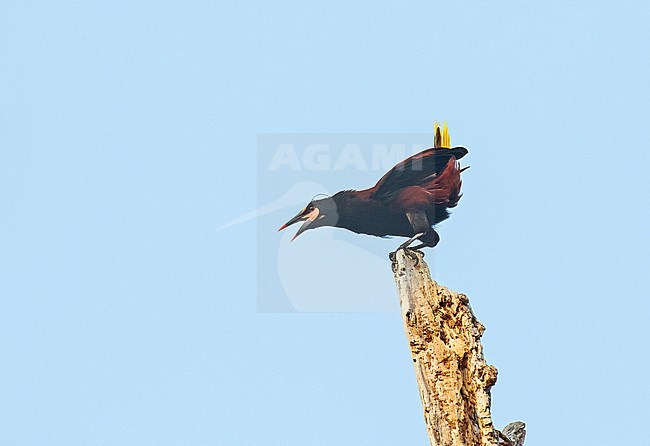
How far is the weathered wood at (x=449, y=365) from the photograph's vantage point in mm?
6426

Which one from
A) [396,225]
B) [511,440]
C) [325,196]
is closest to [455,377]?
[511,440]

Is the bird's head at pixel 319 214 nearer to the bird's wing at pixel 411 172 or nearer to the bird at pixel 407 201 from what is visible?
the bird at pixel 407 201

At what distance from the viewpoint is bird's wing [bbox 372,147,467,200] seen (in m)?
7.07

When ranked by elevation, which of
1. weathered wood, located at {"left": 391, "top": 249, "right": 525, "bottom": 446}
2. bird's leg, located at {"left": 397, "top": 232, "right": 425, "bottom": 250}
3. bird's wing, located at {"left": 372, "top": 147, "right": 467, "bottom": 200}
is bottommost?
weathered wood, located at {"left": 391, "top": 249, "right": 525, "bottom": 446}

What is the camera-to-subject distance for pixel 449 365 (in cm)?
650

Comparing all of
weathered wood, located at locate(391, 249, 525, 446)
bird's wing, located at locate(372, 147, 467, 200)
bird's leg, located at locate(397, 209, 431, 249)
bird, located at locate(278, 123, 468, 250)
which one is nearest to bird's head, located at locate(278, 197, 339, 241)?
bird, located at locate(278, 123, 468, 250)

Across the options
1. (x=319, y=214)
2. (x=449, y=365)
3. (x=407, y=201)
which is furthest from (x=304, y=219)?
(x=449, y=365)

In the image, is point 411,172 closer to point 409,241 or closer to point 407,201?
point 407,201

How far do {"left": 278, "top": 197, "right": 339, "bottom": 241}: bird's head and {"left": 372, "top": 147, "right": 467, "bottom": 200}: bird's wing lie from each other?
30cm

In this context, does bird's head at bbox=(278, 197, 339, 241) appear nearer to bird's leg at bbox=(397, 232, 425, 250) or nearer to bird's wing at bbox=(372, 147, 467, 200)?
bird's wing at bbox=(372, 147, 467, 200)

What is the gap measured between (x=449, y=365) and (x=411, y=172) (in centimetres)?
133

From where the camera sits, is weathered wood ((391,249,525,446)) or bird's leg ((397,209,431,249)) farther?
bird's leg ((397,209,431,249))

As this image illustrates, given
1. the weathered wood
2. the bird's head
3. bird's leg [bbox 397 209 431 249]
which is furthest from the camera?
the bird's head

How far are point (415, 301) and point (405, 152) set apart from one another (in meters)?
1.44
